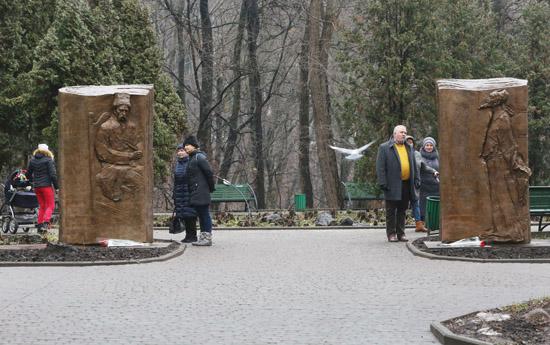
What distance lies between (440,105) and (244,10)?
28390mm

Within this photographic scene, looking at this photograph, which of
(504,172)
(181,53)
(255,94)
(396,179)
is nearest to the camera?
(504,172)

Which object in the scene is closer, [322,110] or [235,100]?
[322,110]

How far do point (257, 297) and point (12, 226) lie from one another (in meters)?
13.8

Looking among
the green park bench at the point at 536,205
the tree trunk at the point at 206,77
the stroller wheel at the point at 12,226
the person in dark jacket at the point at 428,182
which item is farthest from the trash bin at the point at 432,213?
the tree trunk at the point at 206,77

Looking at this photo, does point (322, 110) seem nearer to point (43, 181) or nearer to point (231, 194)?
point (231, 194)

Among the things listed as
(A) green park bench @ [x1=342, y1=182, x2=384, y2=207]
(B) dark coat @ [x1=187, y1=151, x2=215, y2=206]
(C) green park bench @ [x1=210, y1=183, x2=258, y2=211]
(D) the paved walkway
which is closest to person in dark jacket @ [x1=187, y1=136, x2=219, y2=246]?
(B) dark coat @ [x1=187, y1=151, x2=215, y2=206]

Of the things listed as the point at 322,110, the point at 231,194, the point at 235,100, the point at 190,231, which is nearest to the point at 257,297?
the point at 190,231

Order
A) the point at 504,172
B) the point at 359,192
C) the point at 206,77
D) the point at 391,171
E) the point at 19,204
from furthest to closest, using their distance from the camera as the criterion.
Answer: the point at 206,77, the point at 359,192, the point at 19,204, the point at 391,171, the point at 504,172

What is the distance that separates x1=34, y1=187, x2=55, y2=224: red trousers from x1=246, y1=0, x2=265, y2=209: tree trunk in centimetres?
2113

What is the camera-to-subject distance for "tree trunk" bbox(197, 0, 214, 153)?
1761 inches

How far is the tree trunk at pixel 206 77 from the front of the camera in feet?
147

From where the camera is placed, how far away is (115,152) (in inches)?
725

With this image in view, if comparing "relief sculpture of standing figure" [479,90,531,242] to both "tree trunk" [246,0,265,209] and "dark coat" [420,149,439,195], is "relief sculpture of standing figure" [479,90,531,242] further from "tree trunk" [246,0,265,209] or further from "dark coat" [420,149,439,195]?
"tree trunk" [246,0,265,209]

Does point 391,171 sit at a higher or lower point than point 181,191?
higher
